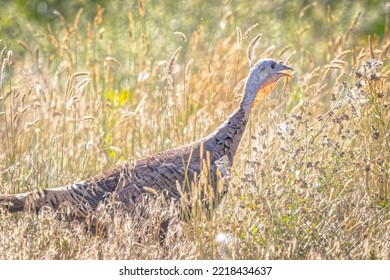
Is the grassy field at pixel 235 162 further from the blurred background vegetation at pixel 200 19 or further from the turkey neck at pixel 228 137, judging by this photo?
the blurred background vegetation at pixel 200 19

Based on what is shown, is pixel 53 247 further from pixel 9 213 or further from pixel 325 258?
pixel 325 258

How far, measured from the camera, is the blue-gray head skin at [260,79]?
657 cm

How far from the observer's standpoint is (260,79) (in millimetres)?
6633

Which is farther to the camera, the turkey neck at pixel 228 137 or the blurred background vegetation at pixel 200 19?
the blurred background vegetation at pixel 200 19

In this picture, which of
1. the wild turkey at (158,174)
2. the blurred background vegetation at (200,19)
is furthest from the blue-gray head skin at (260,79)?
the blurred background vegetation at (200,19)

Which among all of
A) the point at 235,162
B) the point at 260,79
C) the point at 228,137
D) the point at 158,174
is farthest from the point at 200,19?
the point at 158,174

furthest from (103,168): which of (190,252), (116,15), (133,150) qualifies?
(116,15)

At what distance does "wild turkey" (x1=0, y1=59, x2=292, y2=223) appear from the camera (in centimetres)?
588

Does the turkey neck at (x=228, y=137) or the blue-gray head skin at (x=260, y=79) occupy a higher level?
the blue-gray head skin at (x=260, y=79)

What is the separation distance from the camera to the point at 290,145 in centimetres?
555

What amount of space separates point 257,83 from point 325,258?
5.14ft

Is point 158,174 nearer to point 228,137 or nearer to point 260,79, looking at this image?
point 228,137

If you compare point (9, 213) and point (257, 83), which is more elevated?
point (257, 83)

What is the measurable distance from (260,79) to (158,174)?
3.24ft
